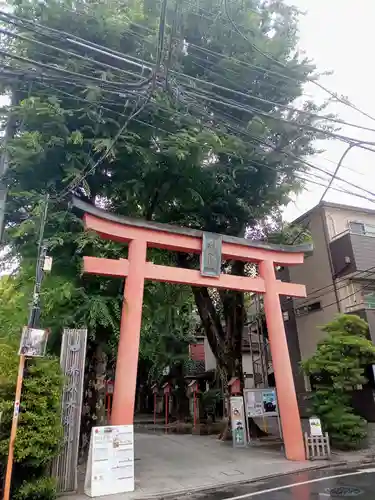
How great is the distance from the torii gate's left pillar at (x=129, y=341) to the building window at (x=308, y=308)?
34.0 ft

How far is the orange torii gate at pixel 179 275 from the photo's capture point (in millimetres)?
9055

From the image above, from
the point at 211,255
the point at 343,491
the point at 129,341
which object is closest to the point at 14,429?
the point at 129,341

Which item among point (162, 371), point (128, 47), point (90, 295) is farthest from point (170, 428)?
point (128, 47)

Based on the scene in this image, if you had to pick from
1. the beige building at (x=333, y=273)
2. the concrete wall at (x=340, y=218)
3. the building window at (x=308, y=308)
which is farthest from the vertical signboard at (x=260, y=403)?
the concrete wall at (x=340, y=218)

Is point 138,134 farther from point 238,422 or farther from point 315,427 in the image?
point 238,422

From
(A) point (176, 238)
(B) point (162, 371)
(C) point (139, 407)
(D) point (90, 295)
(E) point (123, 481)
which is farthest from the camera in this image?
(C) point (139, 407)

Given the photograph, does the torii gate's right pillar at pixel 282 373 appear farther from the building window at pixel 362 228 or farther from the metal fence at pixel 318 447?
the building window at pixel 362 228

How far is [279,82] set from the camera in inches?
530

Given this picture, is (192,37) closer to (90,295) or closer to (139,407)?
(90,295)

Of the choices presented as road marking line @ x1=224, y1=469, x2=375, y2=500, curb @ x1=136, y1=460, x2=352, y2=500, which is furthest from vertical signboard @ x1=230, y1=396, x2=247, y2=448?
road marking line @ x1=224, y1=469, x2=375, y2=500

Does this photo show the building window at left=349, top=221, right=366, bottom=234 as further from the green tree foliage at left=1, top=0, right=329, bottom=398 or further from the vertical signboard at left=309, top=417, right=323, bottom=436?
the vertical signboard at left=309, top=417, right=323, bottom=436

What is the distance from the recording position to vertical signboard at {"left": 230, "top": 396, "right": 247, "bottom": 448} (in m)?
13.3

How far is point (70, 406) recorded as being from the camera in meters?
7.95

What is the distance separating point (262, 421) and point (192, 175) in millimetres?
11703
